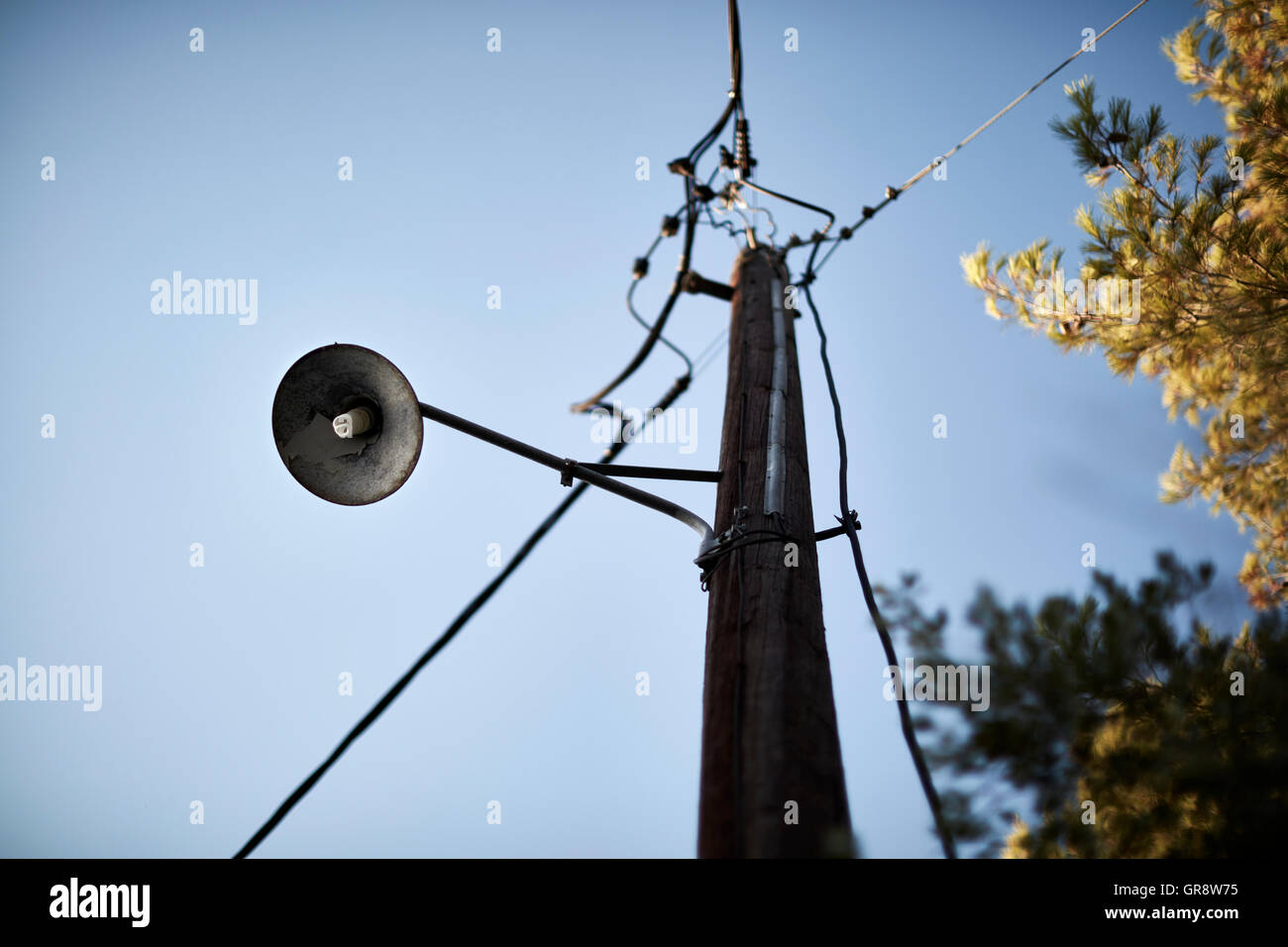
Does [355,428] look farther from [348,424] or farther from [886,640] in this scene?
[886,640]

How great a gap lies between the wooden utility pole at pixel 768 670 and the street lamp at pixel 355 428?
12.4 inches

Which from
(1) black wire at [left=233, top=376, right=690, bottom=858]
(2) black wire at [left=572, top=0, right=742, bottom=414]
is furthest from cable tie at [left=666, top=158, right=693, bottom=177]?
(1) black wire at [left=233, top=376, right=690, bottom=858]

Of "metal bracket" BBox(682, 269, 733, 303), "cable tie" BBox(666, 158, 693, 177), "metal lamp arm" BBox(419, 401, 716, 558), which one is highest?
"cable tie" BBox(666, 158, 693, 177)

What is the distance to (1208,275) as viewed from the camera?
4695 mm

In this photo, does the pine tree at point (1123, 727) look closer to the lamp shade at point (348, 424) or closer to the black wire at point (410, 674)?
the black wire at point (410, 674)

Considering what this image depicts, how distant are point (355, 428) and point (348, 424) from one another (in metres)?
0.03

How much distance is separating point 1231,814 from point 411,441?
2996mm

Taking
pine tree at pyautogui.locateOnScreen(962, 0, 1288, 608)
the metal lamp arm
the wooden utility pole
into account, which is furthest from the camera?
pine tree at pyautogui.locateOnScreen(962, 0, 1288, 608)

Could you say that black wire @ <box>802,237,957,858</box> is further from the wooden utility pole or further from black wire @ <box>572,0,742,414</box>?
black wire @ <box>572,0,742,414</box>

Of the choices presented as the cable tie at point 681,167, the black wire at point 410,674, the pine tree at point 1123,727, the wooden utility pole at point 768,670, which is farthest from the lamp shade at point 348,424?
the cable tie at point 681,167

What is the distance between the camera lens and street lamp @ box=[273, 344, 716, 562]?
2.58 m

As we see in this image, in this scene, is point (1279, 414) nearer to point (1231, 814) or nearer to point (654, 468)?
point (1231, 814)

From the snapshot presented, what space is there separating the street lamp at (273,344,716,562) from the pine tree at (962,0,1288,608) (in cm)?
401

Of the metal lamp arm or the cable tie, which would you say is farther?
the cable tie
